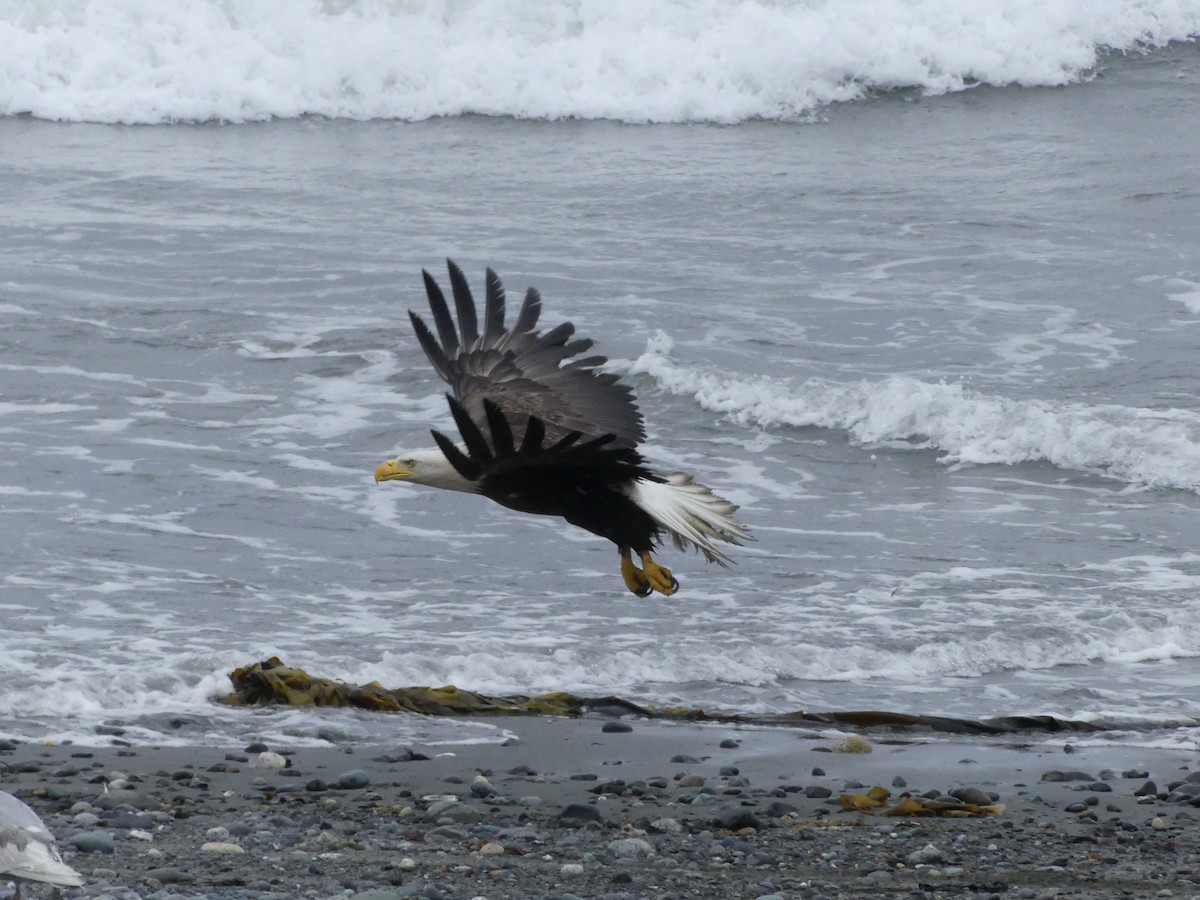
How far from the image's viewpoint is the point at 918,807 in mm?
5883

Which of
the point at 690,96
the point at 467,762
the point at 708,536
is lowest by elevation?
the point at 467,762

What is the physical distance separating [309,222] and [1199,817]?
481 inches

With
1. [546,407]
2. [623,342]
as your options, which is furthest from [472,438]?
[623,342]

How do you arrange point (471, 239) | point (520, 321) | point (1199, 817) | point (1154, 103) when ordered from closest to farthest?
point (1199, 817)
point (520, 321)
point (471, 239)
point (1154, 103)

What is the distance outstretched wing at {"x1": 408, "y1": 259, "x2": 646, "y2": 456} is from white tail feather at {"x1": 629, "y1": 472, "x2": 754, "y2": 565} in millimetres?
286

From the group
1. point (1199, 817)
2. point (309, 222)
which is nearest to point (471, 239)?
point (309, 222)

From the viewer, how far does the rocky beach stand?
499 centimetres

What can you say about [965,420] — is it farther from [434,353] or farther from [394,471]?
[394,471]

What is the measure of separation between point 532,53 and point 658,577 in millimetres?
16682

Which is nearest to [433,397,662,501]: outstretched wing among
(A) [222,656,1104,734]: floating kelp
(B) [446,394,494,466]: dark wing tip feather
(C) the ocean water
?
(B) [446,394,494,466]: dark wing tip feather

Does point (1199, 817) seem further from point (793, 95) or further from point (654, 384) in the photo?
point (793, 95)

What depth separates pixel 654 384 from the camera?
40.9 ft

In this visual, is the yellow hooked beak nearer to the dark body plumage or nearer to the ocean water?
the dark body plumage

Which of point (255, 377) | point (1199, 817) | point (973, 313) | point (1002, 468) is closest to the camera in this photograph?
point (1199, 817)
